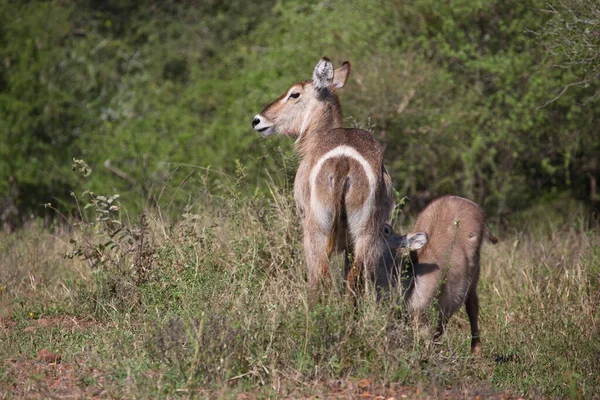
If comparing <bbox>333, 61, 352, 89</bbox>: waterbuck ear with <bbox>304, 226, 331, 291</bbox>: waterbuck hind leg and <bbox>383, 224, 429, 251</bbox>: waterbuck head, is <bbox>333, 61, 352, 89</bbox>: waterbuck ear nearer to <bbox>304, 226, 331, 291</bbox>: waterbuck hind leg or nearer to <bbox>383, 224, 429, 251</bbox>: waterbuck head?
<bbox>383, 224, 429, 251</bbox>: waterbuck head

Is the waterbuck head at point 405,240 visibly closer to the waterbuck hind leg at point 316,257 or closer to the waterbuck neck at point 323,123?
the waterbuck hind leg at point 316,257

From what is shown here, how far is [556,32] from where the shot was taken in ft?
27.5

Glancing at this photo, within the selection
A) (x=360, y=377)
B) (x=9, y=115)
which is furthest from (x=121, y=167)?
(x=360, y=377)

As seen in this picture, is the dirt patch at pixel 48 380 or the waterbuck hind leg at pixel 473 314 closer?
the dirt patch at pixel 48 380

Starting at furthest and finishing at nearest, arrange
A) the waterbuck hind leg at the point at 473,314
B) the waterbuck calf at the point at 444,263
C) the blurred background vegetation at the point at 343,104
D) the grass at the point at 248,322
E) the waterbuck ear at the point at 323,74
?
the blurred background vegetation at the point at 343,104 < the waterbuck ear at the point at 323,74 < the waterbuck hind leg at the point at 473,314 < the waterbuck calf at the point at 444,263 < the grass at the point at 248,322

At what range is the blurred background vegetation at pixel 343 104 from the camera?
39.9ft

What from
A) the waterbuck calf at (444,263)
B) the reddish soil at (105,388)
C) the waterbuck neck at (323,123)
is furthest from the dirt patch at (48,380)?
the waterbuck neck at (323,123)

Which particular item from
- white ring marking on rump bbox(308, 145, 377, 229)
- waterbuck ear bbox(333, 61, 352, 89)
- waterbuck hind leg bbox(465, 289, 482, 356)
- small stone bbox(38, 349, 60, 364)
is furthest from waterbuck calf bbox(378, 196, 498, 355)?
small stone bbox(38, 349, 60, 364)

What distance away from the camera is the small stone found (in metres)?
5.27

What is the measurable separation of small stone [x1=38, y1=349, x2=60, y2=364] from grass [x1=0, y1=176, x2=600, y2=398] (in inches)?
4.2

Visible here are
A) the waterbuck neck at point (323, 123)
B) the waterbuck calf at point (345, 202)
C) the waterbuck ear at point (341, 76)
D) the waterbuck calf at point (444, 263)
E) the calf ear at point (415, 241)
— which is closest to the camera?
the waterbuck calf at point (345, 202)

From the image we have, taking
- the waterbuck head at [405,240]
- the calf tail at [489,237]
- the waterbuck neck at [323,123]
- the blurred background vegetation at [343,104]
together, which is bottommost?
the blurred background vegetation at [343,104]

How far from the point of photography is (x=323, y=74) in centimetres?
691

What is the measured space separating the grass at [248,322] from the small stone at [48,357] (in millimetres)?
105
